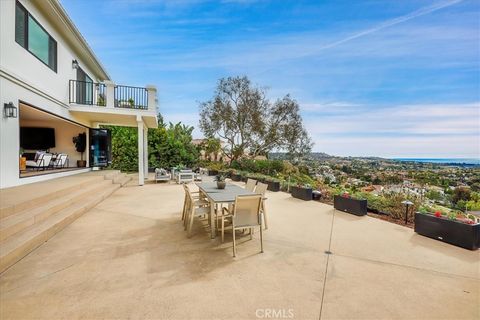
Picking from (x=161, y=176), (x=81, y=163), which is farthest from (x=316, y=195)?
(x=81, y=163)

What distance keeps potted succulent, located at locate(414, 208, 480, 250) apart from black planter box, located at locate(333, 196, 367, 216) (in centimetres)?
137

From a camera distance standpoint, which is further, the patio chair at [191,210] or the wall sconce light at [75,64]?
the wall sconce light at [75,64]

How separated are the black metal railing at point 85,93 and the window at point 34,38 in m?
1.39

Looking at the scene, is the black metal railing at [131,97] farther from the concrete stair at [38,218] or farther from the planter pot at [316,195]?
the planter pot at [316,195]

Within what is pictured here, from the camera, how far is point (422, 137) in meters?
12.6

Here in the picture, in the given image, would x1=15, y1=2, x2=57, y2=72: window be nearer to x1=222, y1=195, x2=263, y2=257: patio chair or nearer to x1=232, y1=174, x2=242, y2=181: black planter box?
x1=222, y1=195, x2=263, y2=257: patio chair

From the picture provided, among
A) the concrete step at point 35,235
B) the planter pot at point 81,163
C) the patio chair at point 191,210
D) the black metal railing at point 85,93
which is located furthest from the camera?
the planter pot at point 81,163

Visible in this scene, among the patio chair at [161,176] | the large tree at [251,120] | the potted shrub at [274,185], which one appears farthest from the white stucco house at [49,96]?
the potted shrub at [274,185]

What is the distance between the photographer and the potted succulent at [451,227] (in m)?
4.05

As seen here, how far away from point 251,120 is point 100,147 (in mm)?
8751

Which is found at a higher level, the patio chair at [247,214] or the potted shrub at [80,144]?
the potted shrub at [80,144]

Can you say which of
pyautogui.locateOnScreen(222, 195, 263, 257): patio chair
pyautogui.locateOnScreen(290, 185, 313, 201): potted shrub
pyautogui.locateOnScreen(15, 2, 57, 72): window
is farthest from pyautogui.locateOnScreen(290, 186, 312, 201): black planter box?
pyautogui.locateOnScreen(15, 2, 57, 72): window

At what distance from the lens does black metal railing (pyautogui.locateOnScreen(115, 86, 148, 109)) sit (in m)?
10.5

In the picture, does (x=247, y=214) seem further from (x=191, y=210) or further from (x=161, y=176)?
(x=161, y=176)
